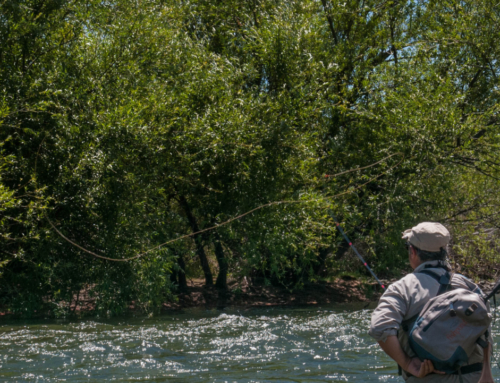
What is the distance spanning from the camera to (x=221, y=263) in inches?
589

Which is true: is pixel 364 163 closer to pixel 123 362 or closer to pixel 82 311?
→ pixel 82 311

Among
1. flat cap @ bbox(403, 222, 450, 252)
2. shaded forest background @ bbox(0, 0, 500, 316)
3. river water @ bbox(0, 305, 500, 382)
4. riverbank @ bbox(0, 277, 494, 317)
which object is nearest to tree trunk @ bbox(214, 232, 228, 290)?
shaded forest background @ bbox(0, 0, 500, 316)

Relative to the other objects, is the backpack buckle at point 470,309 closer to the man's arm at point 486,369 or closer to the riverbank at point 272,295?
the man's arm at point 486,369

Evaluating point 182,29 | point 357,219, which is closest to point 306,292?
Result: point 357,219

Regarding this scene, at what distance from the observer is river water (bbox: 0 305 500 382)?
6766mm

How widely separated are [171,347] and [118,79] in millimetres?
5159

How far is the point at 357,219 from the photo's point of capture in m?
14.1

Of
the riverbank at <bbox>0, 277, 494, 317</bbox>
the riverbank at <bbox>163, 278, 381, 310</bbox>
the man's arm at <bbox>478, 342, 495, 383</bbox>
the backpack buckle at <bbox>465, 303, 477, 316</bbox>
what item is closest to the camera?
the backpack buckle at <bbox>465, 303, 477, 316</bbox>

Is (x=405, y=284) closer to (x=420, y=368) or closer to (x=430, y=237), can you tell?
(x=430, y=237)

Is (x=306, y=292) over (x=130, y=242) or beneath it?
beneath

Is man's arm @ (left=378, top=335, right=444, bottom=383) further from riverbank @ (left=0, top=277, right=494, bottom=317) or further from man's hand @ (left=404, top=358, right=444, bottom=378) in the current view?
riverbank @ (left=0, top=277, right=494, bottom=317)

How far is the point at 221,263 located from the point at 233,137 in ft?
13.1

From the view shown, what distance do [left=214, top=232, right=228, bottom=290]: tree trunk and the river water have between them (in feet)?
7.61

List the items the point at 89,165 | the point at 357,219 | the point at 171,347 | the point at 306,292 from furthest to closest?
the point at 306,292, the point at 357,219, the point at 89,165, the point at 171,347
